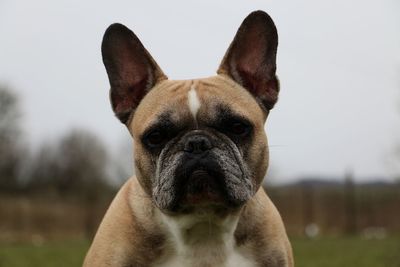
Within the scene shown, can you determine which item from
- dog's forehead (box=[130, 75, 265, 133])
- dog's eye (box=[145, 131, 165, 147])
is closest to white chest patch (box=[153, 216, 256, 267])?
dog's eye (box=[145, 131, 165, 147])

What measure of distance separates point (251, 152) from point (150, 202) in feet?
2.42

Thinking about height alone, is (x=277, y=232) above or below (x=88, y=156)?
above

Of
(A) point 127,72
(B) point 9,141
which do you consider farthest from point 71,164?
(A) point 127,72

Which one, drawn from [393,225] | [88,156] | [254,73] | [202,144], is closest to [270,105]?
[254,73]

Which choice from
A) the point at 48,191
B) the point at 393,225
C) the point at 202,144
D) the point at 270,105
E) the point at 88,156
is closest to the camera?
the point at 202,144

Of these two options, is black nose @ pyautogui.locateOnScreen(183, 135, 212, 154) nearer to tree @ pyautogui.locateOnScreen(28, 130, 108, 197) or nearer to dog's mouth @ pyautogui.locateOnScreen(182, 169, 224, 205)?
dog's mouth @ pyautogui.locateOnScreen(182, 169, 224, 205)

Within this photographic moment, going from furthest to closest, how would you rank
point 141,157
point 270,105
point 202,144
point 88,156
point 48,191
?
point 88,156 < point 48,191 < point 270,105 < point 141,157 < point 202,144

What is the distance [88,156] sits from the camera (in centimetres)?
4338

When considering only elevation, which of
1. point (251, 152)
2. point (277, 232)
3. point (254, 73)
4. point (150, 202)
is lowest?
point (277, 232)

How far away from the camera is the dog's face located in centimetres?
387

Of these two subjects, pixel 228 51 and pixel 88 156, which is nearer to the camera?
pixel 228 51

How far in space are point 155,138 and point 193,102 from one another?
1.06 feet

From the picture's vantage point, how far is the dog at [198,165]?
391 cm

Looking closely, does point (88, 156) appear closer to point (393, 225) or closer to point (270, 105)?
point (393, 225)
